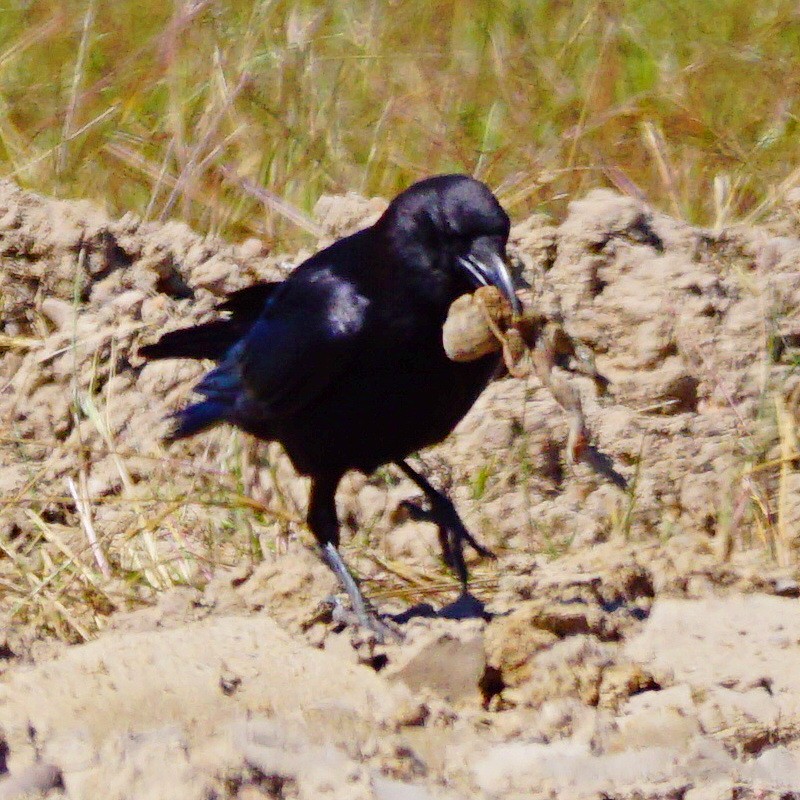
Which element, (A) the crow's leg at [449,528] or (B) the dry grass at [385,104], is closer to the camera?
(A) the crow's leg at [449,528]

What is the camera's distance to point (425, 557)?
4801 mm

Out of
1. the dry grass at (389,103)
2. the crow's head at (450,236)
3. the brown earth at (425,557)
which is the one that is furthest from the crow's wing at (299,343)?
the dry grass at (389,103)

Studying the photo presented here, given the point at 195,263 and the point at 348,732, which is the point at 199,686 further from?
the point at 195,263

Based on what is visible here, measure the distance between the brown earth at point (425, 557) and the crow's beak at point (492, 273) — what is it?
28.2 inches

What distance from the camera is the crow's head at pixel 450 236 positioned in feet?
13.8

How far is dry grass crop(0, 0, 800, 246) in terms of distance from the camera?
6.32 metres

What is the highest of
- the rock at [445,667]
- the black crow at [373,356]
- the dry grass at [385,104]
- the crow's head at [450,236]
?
the dry grass at [385,104]

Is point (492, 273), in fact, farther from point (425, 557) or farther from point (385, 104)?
point (385, 104)

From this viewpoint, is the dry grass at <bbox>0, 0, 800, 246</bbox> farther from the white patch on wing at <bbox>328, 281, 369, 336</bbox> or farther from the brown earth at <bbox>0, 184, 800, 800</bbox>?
the white patch on wing at <bbox>328, 281, 369, 336</bbox>

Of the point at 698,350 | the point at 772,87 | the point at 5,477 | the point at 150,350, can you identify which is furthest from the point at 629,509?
the point at 772,87

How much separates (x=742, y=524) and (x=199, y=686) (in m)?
1.97

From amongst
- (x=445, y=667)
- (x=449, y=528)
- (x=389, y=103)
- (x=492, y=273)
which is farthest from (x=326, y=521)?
(x=389, y=103)

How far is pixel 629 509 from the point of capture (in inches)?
182

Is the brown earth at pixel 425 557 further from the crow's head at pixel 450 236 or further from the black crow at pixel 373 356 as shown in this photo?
the crow's head at pixel 450 236
